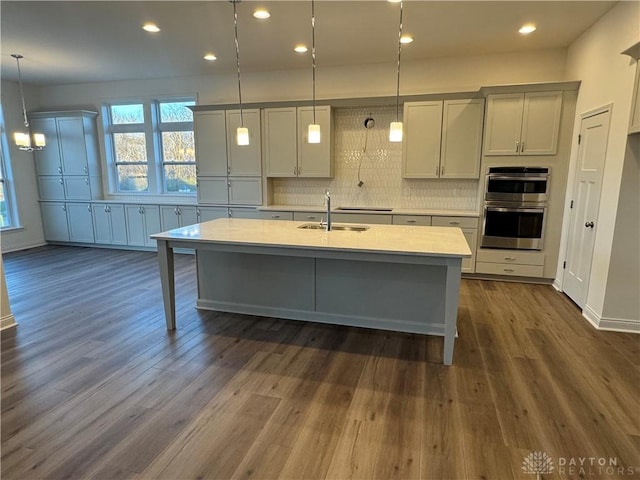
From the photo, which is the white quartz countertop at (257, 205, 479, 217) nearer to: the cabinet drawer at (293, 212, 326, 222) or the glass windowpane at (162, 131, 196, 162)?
the cabinet drawer at (293, 212, 326, 222)

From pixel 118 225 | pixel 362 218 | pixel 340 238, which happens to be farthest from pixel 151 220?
pixel 340 238

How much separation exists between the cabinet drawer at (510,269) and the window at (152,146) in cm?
470

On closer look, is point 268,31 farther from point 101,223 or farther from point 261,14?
point 101,223

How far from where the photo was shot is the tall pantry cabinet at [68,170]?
6359mm

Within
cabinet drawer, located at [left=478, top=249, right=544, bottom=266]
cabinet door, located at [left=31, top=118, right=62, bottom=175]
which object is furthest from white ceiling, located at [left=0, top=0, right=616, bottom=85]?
cabinet drawer, located at [left=478, top=249, right=544, bottom=266]

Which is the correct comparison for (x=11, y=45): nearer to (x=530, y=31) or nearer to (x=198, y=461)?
(x=198, y=461)

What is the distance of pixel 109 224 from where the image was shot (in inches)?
252

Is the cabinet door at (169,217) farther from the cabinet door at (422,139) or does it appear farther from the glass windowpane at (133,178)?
the cabinet door at (422,139)

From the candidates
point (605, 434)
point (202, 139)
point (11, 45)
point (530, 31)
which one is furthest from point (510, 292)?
point (11, 45)

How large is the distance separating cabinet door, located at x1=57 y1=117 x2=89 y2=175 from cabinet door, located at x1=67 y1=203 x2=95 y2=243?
0.59m

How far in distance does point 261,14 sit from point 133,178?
173 inches

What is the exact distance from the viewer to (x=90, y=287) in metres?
4.37

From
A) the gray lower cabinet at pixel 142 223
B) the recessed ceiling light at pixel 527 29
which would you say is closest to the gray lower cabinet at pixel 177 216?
the gray lower cabinet at pixel 142 223

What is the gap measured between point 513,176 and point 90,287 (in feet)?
16.8
